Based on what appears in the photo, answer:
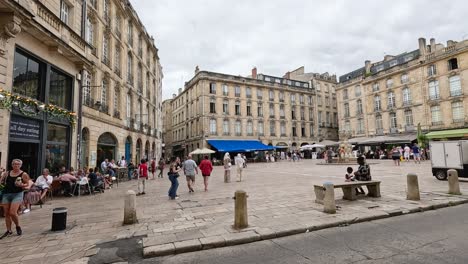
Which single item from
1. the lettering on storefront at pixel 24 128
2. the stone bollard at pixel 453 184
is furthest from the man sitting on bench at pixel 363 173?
the lettering on storefront at pixel 24 128

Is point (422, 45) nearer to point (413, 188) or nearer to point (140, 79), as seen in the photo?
point (413, 188)

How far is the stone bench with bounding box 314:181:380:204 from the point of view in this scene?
22.0 ft

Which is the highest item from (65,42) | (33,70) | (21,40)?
(65,42)

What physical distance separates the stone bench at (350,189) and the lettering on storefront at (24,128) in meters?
9.52

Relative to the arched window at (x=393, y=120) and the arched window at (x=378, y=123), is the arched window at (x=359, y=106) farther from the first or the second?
the arched window at (x=393, y=120)

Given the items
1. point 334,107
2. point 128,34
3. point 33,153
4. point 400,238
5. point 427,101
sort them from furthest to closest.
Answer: point 334,107, point 427,101, point 128,34, point 33,153, point 400,238

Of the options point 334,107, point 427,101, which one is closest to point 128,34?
point 427,101

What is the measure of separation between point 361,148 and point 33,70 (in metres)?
36.6

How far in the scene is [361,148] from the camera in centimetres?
3512

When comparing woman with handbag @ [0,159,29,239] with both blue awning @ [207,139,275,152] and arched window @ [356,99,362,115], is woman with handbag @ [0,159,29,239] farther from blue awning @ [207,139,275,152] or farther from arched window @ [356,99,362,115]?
→ arched window @ [356,99,362,115]

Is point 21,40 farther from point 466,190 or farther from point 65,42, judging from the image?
point 466,190

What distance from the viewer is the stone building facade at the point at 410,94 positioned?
84.1ft

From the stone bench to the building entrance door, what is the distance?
9.69m

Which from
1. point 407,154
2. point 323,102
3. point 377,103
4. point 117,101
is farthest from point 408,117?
point 117,101
